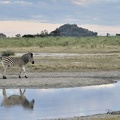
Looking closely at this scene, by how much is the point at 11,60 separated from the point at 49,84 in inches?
185

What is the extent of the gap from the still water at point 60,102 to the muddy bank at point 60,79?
130 centimetres

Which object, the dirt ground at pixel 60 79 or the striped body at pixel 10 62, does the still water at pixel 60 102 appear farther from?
the striped body at pixel 10 62

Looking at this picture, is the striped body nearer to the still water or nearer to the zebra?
the zebra

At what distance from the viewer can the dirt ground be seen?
27.0m

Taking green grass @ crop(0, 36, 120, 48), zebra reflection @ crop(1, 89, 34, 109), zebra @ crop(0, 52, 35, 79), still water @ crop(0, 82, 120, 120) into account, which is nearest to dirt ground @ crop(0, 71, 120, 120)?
zebra @ crop(0, 52, 35, 79)

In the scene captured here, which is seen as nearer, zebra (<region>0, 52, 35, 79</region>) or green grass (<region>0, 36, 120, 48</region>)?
zebra (<region>0, 52, 35, 79</region>)

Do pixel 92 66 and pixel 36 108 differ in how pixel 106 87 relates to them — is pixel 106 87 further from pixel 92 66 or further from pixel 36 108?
pixel 92 66

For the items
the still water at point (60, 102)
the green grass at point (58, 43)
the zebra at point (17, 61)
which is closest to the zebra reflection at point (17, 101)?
the still water at point (60, 102)

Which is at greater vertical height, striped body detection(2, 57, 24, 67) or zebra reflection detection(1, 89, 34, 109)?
striped body detection(2, 57, 24, 67)

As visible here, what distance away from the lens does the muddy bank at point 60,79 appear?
27.1m

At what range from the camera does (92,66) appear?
37750 mm

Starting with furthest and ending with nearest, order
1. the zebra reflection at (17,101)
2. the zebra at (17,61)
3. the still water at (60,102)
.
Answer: the zebra at (17,61) < the zebra reflection at (17,101) < the still water at (60,102)

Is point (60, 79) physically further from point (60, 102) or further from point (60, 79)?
point (60, 102)

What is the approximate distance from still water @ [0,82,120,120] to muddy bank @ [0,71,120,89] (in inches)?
51.3
